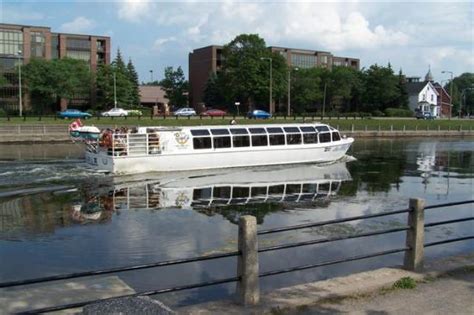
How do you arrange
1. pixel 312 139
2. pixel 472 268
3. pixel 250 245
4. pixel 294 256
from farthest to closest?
1. pixel 312 139
2. pixel 294 256
3. pixel 472 268
4. pixel 250 245

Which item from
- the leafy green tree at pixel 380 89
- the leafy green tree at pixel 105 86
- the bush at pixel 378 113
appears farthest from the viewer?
the leafy green tree at pixel 380 89

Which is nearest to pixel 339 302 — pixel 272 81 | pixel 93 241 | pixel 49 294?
pixel 49 294

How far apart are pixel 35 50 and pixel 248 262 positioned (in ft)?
387

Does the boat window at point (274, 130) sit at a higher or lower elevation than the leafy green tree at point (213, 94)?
lower

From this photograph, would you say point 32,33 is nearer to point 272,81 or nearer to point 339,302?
point 272,81

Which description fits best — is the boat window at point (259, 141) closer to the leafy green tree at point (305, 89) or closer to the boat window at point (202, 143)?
the boat window at point (202, 143)

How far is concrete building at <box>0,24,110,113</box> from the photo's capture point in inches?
4129

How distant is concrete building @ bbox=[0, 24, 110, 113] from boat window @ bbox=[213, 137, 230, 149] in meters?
73.9

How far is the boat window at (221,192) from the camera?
23281 millimetres

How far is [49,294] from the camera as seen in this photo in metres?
9.60

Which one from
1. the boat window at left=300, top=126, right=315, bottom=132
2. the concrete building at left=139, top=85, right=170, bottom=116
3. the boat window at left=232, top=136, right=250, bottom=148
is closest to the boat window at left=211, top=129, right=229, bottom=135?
the boat window at left=232, top=136, right=250, bottom=148

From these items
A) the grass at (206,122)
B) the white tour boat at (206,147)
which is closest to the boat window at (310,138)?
the white tour boat at (206,147)

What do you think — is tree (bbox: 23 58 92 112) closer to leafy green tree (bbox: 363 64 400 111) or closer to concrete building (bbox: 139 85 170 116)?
concrete building (bbox: 139 85 170 116)

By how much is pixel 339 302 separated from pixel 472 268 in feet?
9.60
